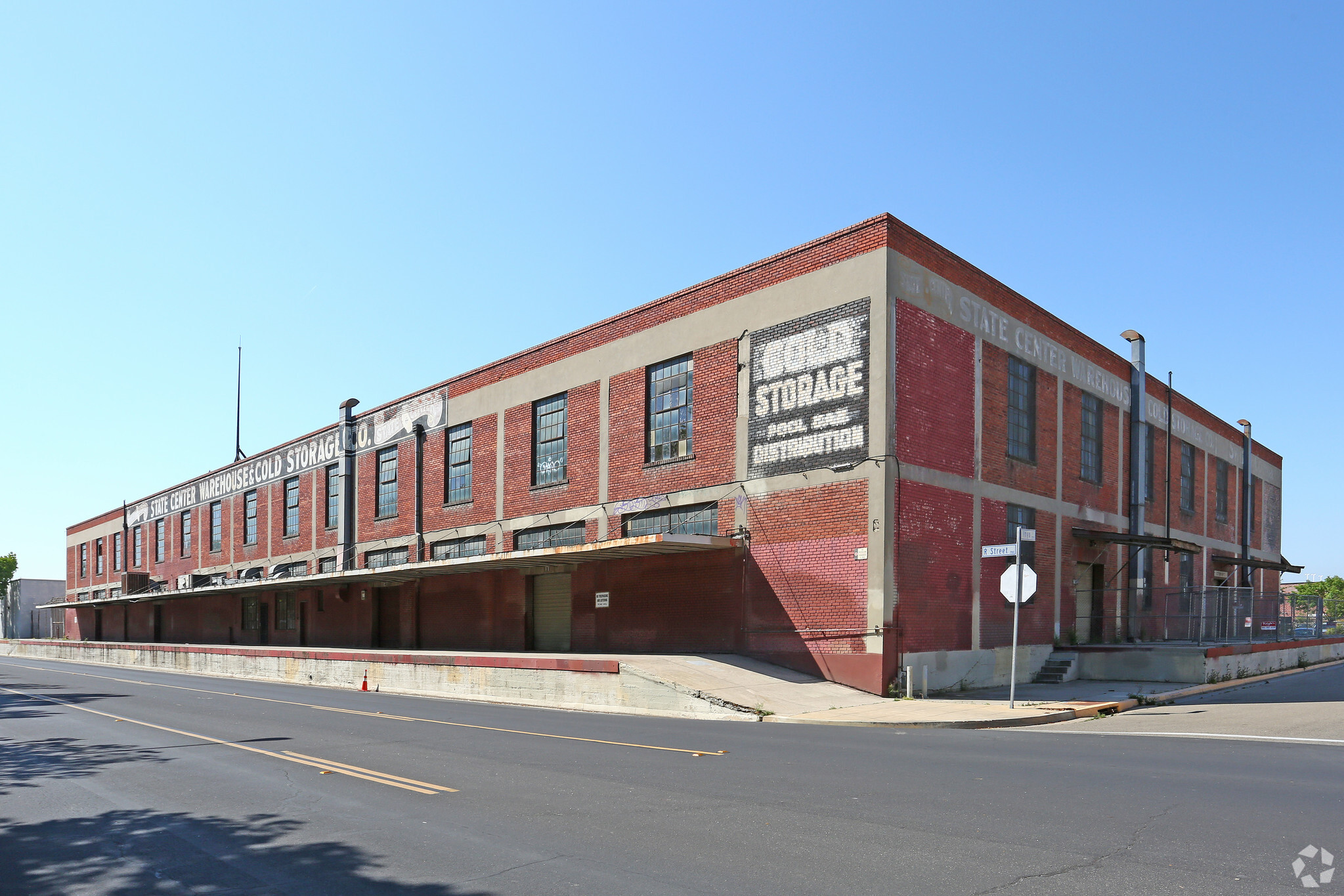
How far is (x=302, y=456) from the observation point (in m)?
46.3

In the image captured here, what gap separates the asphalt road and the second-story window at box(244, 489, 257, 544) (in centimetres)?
3664

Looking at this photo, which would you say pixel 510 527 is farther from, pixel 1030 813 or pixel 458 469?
pixel 1030 813

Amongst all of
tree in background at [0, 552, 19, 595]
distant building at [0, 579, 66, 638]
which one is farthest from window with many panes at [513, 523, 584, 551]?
tree in background at [0, 552, 19, 595]

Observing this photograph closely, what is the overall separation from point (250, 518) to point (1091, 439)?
41.0 meters

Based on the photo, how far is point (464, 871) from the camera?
21.9 ft

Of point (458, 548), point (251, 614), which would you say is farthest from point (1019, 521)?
point (251, 614)

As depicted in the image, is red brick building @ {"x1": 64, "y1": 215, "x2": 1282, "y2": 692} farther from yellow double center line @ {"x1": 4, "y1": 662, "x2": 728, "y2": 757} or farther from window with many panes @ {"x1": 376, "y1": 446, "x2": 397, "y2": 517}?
yellow double center line @ {"x1": 4, "y1": 662, "x2": 728, "y2": 757}

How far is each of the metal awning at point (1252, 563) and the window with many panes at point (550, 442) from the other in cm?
2777

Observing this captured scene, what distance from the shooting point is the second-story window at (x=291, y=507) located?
46875 mm

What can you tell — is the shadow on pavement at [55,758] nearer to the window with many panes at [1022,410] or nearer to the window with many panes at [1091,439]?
the window with many panes at [1022,410]

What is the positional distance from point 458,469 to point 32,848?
2865 centimetres

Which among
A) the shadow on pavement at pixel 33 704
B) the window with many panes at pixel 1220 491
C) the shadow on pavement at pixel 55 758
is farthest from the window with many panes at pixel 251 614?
the window with many panes at pixel 1220 491

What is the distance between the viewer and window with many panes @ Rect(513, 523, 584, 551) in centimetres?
3012

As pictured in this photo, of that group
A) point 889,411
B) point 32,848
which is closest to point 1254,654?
point 889,411
